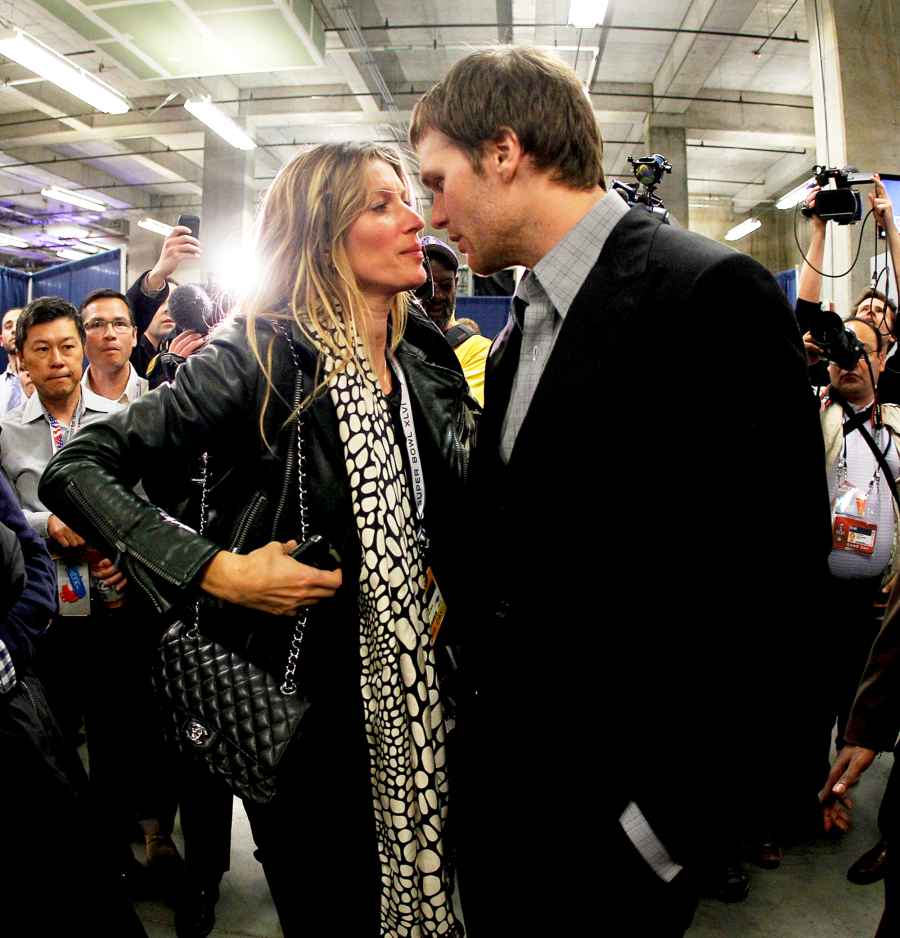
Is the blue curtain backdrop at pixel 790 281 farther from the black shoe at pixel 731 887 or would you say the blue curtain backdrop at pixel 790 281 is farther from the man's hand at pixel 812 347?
the black shoe at pixel 731 887

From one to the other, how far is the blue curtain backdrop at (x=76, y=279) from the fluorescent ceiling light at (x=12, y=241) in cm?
709

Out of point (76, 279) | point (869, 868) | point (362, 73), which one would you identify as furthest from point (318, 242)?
point (76, 279)

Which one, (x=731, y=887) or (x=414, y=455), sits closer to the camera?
(x=414, y=455)

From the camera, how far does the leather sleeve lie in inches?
41.5

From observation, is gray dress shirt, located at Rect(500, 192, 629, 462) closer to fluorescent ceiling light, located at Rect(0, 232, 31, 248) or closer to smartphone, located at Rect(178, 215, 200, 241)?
smartphone, located at Rect(178, 215, 200, 241)

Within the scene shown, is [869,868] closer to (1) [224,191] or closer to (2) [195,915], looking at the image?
(2) [195,915]

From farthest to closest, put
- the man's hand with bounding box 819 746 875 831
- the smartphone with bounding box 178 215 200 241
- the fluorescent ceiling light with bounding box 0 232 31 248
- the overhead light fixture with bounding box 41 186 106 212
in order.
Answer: the fluorescent ceiling light with bounding box 0 232 31 248, the overhead light fixture with bounding box 41 186 106 212, the smartphone with bounding box 178 215 200 241, the man's hand with bounding box 819 746 875 831

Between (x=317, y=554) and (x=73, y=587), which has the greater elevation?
(x=317, y=554)

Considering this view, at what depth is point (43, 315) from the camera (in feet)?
8.34

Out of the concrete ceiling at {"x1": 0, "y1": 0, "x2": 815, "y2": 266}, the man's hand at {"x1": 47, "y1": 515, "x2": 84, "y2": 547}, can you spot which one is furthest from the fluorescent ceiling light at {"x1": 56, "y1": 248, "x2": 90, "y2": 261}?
the man's hand at {"x1": 47, "y1": 515, "x2": 84, "y2": 547}

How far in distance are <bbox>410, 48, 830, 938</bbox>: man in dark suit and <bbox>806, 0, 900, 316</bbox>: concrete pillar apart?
5.18m

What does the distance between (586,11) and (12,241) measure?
14931mm

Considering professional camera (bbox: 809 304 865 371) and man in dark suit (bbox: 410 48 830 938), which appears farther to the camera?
professional camera (bbox: 809 304 865 371)

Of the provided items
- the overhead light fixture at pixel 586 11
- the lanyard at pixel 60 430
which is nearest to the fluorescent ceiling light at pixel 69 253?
the overhead light fixture at pixel 586 11
